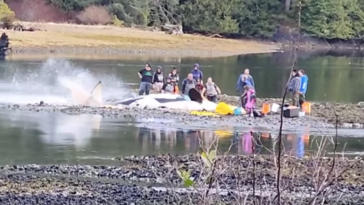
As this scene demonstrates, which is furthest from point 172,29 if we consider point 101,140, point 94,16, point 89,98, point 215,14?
point 101,140

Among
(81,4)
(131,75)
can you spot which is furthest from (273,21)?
(131,75)

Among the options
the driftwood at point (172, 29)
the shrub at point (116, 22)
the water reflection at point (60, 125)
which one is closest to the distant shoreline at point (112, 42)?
the driftwood at point (172, 29)

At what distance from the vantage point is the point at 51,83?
3944 cm

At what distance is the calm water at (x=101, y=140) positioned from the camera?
19.0 m

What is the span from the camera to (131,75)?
156 ft

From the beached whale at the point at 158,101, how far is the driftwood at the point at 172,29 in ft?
191

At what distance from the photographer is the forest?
8650 centimetres

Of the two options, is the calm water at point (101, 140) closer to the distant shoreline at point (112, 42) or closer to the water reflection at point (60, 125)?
the water reflection at point (60, 125)

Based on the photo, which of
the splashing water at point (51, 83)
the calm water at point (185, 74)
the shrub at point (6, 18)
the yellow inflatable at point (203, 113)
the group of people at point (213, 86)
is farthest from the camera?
the shrub at point (6, 18)

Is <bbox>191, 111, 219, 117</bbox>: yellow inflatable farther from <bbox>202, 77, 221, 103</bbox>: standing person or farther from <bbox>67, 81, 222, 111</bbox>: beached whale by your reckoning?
<bbox>202, 77, 221, 103</bbox>: standing person

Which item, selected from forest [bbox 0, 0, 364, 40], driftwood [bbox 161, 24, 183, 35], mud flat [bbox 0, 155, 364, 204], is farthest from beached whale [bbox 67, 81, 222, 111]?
driftwood [bbox 161, 24, 183, 35]

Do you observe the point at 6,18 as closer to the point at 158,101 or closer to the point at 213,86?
the point at 213,86

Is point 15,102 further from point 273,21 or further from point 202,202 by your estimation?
point 273,21

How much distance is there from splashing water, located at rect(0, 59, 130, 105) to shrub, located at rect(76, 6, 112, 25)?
108ft
